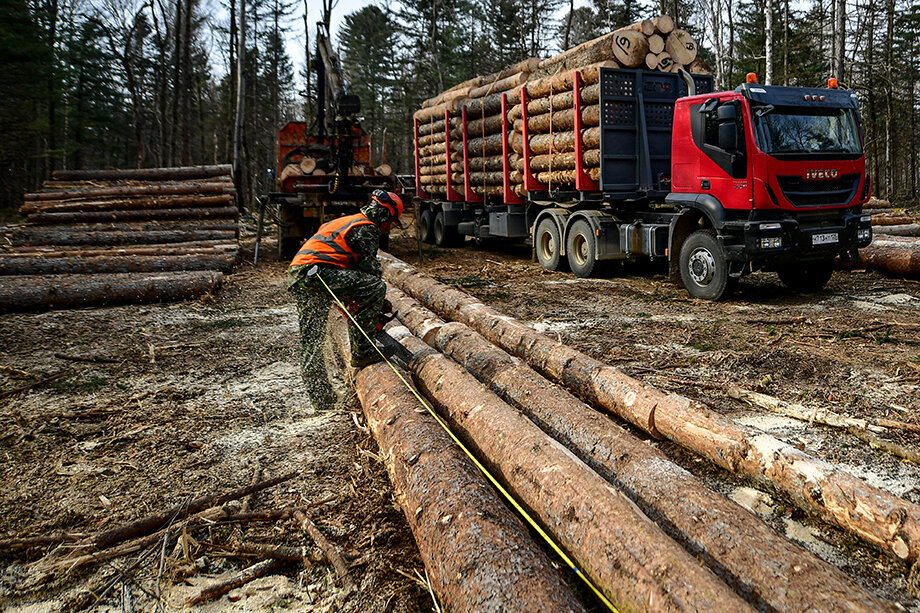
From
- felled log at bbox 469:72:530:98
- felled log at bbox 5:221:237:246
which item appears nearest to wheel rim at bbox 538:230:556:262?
felled log at bbox 469:72:530:98

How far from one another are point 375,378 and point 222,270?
821 centimetres

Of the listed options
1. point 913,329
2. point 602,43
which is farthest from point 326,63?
point 913,329

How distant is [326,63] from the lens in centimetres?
1496

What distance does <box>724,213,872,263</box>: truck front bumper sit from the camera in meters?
8.01

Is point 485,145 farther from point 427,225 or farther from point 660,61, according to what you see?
point 660,61

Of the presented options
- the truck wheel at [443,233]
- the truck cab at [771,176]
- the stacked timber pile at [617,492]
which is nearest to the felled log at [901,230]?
the truck cab at [771,176]

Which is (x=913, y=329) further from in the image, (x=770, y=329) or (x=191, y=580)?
(x=191, y=580)

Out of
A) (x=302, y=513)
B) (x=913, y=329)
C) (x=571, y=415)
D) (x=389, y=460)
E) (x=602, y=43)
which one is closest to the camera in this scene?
(x=302, y=513)

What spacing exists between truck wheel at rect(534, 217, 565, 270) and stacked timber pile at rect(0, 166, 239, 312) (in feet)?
19.8

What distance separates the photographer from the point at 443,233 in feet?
55.1

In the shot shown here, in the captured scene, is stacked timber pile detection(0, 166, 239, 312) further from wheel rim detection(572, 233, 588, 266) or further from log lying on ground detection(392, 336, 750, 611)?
log lying on ground detection(392, 336, 750, 611)

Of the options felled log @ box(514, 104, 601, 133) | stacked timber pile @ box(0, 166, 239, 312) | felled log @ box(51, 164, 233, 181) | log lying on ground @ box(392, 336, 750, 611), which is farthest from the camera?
felled log @ box(51, 164, 233, 181)

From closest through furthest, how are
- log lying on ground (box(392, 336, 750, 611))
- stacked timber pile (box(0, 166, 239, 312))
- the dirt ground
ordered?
log lying on ground (box(392, 336, 750, 611)), the dirt ground, stacked timber pile (box(0, 166, 239, 312))

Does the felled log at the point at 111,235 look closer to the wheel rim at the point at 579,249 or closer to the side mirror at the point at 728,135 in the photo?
the wheel rim at the point at 579,249
